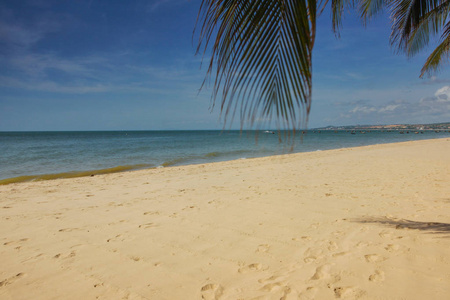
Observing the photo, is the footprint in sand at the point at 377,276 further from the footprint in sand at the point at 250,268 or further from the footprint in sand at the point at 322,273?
the footprint in sand at the point at 250,268

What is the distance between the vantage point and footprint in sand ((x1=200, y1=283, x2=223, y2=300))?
2.18 metres

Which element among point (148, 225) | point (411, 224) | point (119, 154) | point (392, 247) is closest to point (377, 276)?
point (392, 247)

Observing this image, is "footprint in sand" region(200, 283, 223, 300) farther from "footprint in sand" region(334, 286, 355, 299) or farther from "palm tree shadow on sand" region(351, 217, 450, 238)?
"palm tree shadow on sand" region(351, 217, 450, 238)

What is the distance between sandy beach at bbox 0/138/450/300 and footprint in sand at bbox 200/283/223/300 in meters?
0.02

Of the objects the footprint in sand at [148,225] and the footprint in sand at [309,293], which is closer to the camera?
the footprint in sand at [309,293]

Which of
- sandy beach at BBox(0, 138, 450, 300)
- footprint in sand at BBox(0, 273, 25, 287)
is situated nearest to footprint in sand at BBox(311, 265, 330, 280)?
sandy beach at BBox(0, 138, 450, 300)

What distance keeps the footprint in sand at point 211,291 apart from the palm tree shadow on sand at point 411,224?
99.8 inches

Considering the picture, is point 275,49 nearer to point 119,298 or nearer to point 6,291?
point 119,298

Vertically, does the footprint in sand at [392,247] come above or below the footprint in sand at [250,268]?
above

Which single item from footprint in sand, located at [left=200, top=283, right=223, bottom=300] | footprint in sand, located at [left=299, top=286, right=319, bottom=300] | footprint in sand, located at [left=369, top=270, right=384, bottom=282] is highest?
footprint in sand, located at [left=369, top=270, right=384, bottom=282]

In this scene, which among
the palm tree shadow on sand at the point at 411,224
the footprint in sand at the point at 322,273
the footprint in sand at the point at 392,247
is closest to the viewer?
the footprint in sand at the point at 322,273

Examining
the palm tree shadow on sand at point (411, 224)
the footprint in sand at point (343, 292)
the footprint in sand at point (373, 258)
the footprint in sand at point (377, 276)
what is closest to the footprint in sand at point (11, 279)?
→ the footprint in sand at point (343, 292)

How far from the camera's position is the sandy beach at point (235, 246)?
231 cm

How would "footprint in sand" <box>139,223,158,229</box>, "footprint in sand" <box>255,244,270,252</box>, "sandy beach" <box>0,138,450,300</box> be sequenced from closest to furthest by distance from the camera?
"sandy beach" <box>0,138,450,300</box> → "footprint in sand" <box>255,244,270,252</box> → "footprint in sand" <box>139,223,158,229</box>
